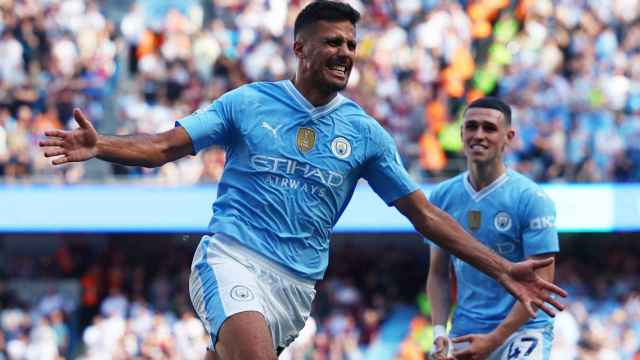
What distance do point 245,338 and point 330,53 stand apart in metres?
1.56

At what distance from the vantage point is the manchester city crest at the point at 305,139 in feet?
21.7

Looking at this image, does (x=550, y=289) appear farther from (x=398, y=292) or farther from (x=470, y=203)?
(x=398, y=292)

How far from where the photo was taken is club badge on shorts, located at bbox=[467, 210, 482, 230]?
26.3 ft

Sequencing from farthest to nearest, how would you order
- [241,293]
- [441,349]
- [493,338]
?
1. [441,349]
2. [493,338]
3. [241,293]

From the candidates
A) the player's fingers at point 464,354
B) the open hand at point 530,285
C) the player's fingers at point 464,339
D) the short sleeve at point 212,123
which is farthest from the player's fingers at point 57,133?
the player's fingers at point 464,354

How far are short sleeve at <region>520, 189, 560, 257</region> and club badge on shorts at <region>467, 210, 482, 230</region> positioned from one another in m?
0.28

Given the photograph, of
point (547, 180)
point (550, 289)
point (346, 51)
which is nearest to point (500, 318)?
point (550, 289)

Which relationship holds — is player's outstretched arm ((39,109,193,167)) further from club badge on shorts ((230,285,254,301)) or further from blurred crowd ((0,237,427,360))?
blurred crowd ((0,237,427,360))

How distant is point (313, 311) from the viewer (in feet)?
60.5

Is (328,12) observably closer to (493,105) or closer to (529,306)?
(529,306)

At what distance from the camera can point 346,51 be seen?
660cm

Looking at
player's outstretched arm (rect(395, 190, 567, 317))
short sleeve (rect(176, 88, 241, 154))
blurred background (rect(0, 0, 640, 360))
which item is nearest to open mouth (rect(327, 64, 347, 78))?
short sleeve (rect(176, 88, 241, 154))

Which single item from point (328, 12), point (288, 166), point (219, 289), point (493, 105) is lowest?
point (219, 289)

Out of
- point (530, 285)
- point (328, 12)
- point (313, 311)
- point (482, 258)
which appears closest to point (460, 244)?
point (482, 258)
